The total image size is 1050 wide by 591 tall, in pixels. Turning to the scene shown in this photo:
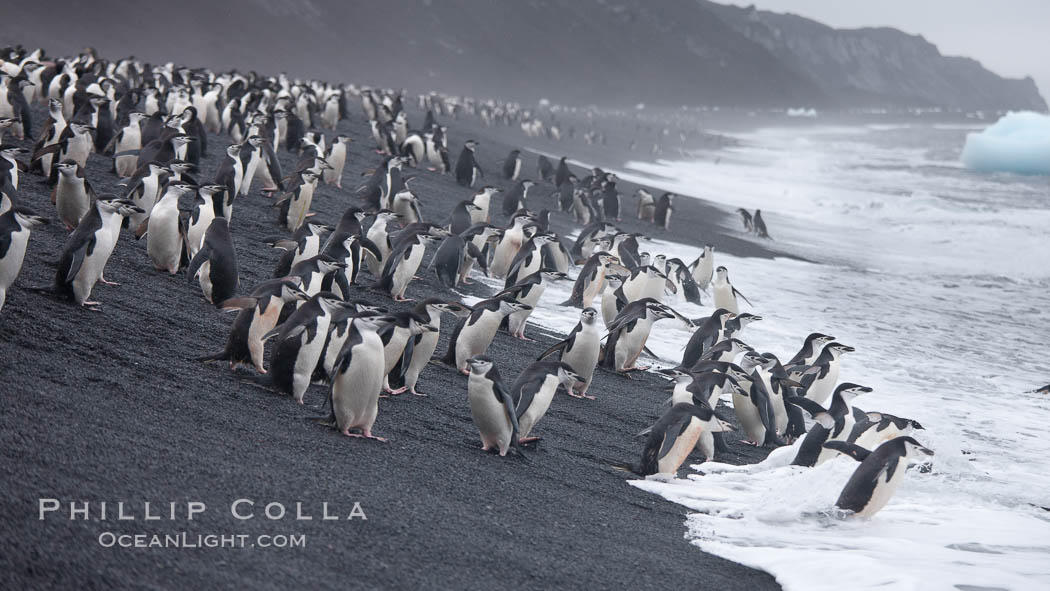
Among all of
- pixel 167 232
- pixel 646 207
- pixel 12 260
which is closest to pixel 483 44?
pixel 646 207

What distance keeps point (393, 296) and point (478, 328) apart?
1.60 m

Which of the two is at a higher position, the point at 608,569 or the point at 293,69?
the point at 293,69

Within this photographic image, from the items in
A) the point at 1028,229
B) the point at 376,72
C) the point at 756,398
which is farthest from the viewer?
the point at 376,72

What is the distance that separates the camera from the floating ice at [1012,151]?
38281mm

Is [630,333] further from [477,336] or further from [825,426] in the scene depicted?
[825,426]

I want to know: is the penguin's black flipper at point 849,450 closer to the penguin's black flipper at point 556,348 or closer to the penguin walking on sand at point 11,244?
the penguin's black flipper at point 556,348

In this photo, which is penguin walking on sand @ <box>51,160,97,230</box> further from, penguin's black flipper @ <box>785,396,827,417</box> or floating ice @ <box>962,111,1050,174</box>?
floating ice @ <box>962,111,1050,174</box>

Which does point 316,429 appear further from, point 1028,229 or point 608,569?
point 1028,229

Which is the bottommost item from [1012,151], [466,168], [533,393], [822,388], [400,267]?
[822,388]

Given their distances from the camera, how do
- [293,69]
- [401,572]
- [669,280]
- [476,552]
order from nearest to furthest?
[401,572] < [476,552] < [669,280] < [293,69]

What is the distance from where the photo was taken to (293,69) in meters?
56.2

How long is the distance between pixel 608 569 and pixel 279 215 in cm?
613

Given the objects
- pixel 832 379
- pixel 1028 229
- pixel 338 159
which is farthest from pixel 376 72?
pixel 832 379

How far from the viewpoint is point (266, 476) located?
3.73m
